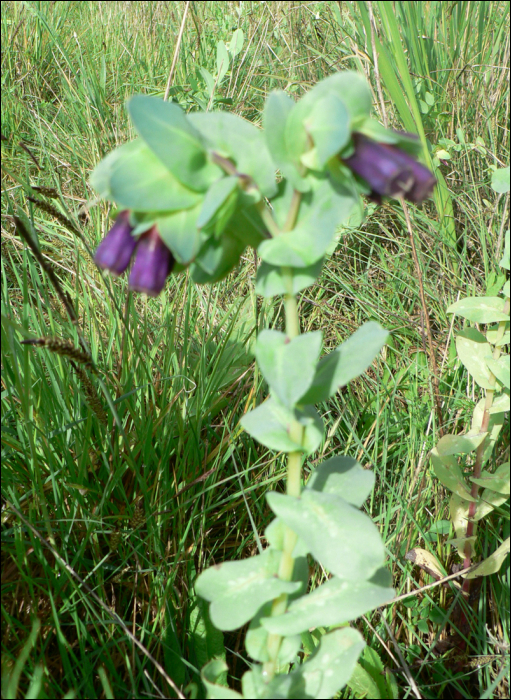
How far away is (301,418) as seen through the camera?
636 millimetres

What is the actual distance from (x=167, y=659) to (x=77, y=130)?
2.00m

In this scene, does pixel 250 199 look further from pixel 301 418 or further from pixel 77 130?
pixel 77 130

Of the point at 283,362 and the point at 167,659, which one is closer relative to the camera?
the point at 283,362

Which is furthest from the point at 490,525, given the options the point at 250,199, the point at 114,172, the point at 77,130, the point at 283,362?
the point at 77,130

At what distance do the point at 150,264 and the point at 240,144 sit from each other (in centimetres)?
15

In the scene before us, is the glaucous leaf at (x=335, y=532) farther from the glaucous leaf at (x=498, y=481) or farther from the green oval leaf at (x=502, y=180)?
the green oval leaf at (x=502, y=180)

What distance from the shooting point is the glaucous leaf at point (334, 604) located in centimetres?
64

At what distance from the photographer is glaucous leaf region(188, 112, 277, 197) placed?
0.59m

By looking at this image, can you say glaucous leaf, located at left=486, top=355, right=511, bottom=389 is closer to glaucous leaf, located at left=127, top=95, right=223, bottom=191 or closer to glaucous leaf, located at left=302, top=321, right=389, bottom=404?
glaucous leaf, located at left=302, top=321, right=389, bottom=404

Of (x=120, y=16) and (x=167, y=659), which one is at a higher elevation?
(x=120, y=16)

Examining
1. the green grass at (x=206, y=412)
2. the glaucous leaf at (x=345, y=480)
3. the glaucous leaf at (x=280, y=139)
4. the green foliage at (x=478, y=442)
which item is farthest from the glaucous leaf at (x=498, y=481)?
the glaucous leaf at (x=280, y=139)

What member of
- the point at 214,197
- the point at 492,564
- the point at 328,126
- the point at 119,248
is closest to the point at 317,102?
the point at 328,126

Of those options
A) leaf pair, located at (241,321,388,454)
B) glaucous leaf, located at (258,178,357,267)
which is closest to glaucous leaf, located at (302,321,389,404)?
leaf pair, located at (241,321,388,454)

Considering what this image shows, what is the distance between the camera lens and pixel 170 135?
0.54 metres
